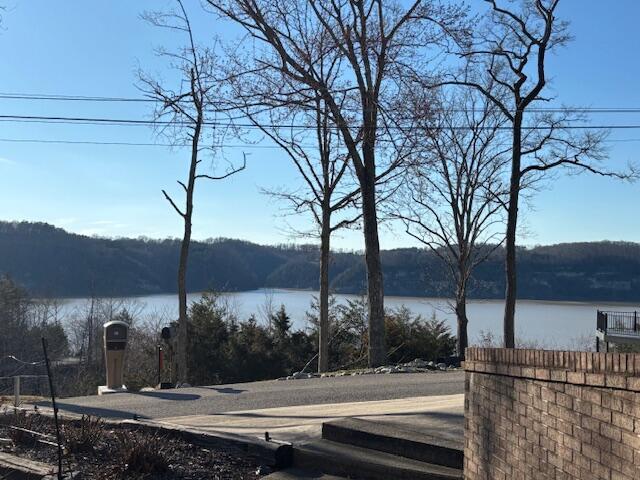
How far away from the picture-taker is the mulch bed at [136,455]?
6.84 m

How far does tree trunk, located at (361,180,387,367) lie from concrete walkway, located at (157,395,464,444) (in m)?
8.29

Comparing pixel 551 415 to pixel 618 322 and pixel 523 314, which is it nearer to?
pixel 523 314

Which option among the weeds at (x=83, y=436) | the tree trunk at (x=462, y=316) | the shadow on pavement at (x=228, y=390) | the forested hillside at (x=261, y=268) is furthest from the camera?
the forested hillside at (x=261, y=268)

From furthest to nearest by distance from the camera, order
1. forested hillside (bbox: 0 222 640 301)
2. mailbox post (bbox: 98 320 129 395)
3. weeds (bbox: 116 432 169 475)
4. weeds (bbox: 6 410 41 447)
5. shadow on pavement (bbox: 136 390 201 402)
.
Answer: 1. forested hillside (bbox: 0 222 640 301)
2. mailbox post (bbox: 98 320 129 395)
3. shadow on pavement (bbox: 136 390 201 402)
4. weeds (bbox: 6 410 41 447)
5. weeds (bbox: 116 432 169 475)

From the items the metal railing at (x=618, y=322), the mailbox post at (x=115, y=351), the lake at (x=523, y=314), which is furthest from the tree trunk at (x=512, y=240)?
the metal railing at (x=618, y=322)

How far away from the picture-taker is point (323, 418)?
9.07 m

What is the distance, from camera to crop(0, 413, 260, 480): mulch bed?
684 centimetres

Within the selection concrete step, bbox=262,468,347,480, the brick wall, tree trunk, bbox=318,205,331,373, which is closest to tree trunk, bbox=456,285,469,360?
tree trunk, bbox=318,205,331,373

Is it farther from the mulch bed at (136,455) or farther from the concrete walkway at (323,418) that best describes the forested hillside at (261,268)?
the mulch bed at (136,455)

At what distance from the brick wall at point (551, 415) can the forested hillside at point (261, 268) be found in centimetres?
2228

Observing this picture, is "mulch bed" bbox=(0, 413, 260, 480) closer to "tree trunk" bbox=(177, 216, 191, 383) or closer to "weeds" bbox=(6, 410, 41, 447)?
"weeds" bbox=(6, 410, 41, 447)

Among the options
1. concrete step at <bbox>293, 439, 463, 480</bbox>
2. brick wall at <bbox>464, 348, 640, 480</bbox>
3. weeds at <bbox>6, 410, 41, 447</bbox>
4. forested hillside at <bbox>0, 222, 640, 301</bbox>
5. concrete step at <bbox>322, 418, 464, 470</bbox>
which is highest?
forested hillside at <bbox>0, 222, 640, 301</bbox>

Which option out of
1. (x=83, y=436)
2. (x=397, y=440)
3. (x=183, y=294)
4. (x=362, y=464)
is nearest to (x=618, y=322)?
(x=183, y=294)

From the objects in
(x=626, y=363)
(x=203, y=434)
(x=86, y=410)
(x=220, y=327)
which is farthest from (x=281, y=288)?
(x=626, y=363)
